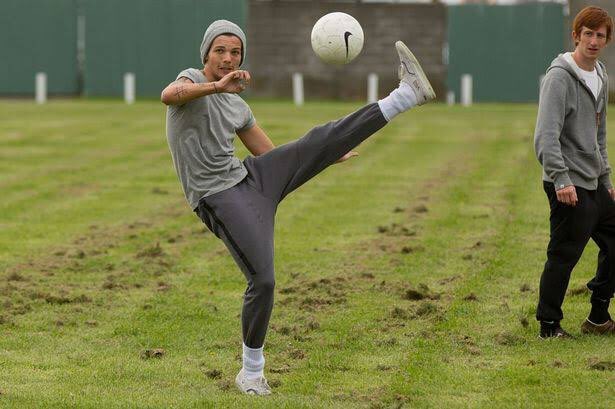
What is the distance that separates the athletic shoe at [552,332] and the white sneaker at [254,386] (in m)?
2.25

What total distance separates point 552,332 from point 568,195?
102 centimetres

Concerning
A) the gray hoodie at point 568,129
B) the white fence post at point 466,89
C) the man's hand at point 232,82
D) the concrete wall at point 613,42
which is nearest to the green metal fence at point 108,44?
the white fence post at point 466,89

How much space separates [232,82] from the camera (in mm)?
6648

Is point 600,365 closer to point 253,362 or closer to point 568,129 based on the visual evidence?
point 568,129

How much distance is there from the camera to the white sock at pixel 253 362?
6973 millimetres

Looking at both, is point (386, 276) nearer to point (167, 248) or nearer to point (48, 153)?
point (167, 248)

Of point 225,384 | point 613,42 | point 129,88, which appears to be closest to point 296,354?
point 225,384

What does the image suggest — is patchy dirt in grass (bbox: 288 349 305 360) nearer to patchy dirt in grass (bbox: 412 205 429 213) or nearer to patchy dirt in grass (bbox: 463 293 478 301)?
patchy dirt in grass (bbox: 463 293 478 301)

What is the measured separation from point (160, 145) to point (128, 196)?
630cm

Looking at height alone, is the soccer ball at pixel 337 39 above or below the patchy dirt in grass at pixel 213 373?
above

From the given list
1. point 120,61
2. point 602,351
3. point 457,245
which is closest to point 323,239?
point 457,245

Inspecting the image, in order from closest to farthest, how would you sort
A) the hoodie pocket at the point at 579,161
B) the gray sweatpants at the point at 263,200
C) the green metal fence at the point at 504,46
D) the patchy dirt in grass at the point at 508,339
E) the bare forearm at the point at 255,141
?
the gray sweatpants at the point at 263,200, the bare forearm at the point at 255,141, the hoodie pocket at the point at 579,161, the patchy dirt in grass at the point at 508,339, the green metal fence at the point at 504,46

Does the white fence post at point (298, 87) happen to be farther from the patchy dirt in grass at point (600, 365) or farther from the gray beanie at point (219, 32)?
the gray beanie at point (219, 32)

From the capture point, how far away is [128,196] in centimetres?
1652
